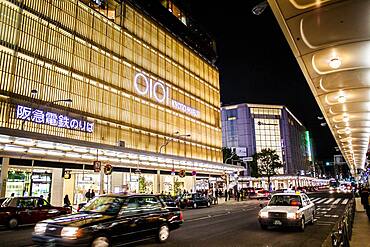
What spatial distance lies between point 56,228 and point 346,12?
8.21 m

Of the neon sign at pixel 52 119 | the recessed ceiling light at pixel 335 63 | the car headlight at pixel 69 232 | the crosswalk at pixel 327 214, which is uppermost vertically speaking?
the neon sign at pixel 52 119

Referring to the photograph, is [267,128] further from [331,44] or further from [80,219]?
[331,44]

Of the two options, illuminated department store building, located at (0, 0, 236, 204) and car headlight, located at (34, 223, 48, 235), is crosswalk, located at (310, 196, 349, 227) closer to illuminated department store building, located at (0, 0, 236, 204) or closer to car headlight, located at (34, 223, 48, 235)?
car headlight, located at (34, 223, 48, 235)

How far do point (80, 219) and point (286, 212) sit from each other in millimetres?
8387

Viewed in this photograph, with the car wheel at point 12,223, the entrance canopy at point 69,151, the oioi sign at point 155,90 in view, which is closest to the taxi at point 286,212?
the car wheel at point 12,223

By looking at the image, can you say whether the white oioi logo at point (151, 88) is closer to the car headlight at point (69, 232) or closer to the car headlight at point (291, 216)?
the car headlight at point (291, 216)

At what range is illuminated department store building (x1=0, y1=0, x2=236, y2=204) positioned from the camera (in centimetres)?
2605

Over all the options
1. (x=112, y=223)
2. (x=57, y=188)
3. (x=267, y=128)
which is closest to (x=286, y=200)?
(x=112, y=223)

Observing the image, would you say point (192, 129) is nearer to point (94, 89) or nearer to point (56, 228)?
point (94, 89)

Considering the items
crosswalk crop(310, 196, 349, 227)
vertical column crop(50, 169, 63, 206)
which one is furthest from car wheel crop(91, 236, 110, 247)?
vertical column crop(50, 169, 63, 206)

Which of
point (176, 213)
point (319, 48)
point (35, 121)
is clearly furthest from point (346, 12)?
point (35, 121)

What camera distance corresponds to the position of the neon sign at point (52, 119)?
86.4ft

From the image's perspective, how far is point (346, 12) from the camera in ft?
17.6

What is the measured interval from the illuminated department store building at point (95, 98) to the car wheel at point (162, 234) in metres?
14.2
